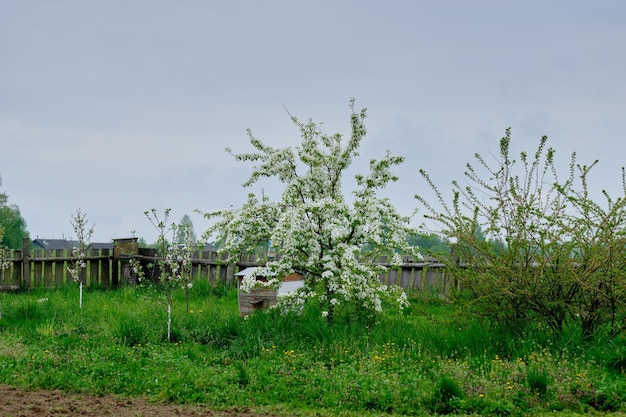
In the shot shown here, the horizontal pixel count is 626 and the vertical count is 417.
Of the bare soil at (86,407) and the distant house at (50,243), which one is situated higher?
the distant house at (50,243)

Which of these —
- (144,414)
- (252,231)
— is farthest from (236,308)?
(144,414)

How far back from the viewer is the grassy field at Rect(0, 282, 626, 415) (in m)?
6.23

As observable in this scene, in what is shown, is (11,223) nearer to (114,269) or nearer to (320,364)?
(114,269)

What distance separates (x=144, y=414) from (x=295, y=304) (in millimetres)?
4037

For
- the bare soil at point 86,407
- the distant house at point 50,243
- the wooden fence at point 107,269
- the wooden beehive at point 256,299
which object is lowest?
the bare soil at point 86,407

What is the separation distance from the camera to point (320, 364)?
7.40 metres

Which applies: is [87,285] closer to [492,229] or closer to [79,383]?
[79,383]

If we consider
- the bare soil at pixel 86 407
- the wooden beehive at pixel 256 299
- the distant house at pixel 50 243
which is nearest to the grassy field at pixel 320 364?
the bare soil at pixel 86 407

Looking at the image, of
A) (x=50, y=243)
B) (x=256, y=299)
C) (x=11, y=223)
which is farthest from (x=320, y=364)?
(x=50, y=243)

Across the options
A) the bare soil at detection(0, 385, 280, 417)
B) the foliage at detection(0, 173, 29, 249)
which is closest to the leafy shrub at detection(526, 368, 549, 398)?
the bare soil at detection(0, 385, 280, 417)

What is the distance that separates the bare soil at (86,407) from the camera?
592cm

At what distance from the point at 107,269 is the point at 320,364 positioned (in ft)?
42.3

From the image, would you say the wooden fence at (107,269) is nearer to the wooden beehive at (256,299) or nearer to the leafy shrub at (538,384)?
the wooden beehive at (256,299)

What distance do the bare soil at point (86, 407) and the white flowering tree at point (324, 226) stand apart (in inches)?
136
